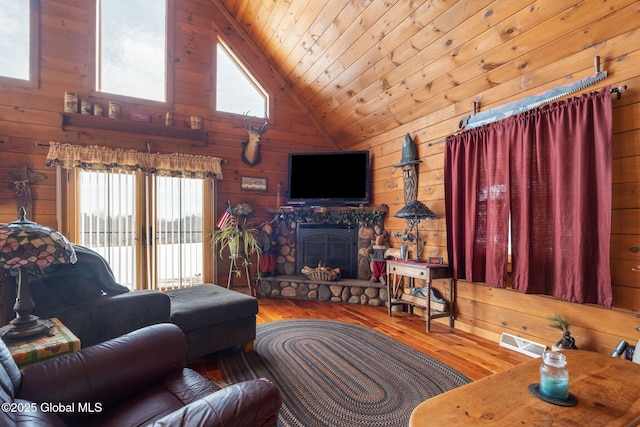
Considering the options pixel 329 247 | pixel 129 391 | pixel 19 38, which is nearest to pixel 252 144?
pixel 329 247

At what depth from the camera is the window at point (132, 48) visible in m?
4.05

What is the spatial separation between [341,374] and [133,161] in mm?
3590

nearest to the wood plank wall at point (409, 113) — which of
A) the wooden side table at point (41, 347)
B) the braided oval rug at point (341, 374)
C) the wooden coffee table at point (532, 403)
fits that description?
the braided oval rug at point (341, 374)

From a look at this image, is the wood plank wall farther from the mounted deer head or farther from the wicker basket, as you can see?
the wicker basket

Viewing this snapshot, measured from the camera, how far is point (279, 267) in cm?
491

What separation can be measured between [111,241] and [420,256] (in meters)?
3.89

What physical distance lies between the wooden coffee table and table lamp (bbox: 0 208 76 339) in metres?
1.76

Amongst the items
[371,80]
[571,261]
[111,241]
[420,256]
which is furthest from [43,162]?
[571,261]

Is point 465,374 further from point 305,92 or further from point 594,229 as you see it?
point 305,92

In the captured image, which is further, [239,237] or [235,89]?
[235,89]

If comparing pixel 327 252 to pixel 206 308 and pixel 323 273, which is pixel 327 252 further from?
pixel 206 308

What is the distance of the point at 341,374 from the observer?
2.36 m

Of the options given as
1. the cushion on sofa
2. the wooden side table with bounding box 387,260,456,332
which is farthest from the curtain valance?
the wooden side table with bounding box 387,260,456,332

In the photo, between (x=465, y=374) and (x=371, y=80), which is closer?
(x=465, y=374)
